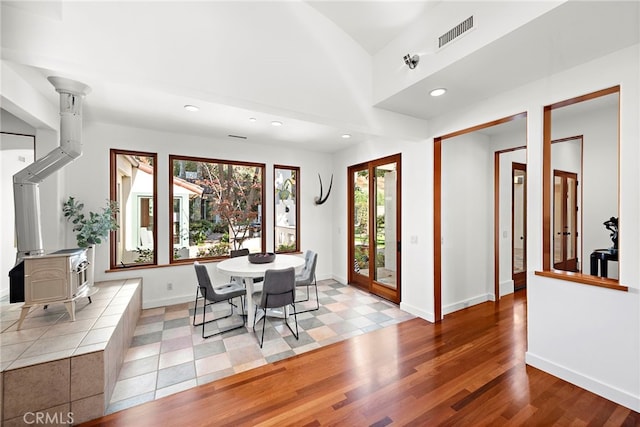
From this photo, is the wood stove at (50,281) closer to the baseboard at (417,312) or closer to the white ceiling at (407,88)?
the white ceiling at (407,88)

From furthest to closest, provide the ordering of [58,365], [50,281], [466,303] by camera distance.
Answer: [466,303] → [50,281] → [58,365]

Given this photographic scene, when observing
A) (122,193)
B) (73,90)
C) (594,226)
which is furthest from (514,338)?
(122,193)

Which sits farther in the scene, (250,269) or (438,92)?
(250,269)

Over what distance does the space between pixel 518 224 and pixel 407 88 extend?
12.0 feet

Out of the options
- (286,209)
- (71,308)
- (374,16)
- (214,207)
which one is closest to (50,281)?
(71,308)

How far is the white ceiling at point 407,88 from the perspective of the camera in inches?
68.2

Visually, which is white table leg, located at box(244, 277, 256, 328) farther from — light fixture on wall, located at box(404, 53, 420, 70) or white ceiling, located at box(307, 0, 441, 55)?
white ceiling, located at box(307, 0, 441, 55)

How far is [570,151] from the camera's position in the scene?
4715 millimetres

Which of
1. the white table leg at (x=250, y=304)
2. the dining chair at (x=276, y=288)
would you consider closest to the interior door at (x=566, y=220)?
the dining chair at (x=276, y=288)

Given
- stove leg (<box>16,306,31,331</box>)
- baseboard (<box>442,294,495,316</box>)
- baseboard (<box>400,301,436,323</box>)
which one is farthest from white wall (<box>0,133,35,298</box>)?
baseboard (<box>442,294,495,316</box>)

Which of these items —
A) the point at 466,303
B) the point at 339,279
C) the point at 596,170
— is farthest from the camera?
the point at 339,279

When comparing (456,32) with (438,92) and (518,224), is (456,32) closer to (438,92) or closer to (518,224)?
(438,92)

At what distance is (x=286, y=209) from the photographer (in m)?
5.28

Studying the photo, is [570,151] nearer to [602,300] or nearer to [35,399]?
[602,300]
